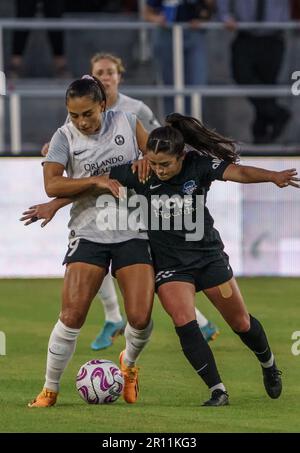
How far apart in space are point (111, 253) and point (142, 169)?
57 centimetres

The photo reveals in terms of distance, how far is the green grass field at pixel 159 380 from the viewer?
7320 mm

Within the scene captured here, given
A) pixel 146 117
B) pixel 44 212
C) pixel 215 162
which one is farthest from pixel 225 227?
pixel 44 212

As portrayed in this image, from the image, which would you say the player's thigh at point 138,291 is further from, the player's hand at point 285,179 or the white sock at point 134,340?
the player's hand at point 285,179

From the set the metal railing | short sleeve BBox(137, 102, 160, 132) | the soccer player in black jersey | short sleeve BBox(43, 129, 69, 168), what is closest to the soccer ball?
the soccer player in black jersey

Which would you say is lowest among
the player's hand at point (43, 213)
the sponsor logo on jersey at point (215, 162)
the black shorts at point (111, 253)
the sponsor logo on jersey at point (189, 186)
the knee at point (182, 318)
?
the knee at point (182, 318)

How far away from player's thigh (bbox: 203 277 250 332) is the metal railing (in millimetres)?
8721

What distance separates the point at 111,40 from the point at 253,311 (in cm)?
709

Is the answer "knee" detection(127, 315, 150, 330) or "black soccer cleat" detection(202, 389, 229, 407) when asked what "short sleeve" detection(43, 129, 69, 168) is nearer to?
"knee" detection(127, 315, 150, 330)

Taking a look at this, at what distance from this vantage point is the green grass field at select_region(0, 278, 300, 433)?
24.0 feet

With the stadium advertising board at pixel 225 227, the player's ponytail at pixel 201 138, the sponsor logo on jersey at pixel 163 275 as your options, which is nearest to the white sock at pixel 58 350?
the sponsor logo on jersey at pixel 163 275

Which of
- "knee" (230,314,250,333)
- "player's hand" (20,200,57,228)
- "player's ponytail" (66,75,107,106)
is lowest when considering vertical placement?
"knee" (230,314,250,333)

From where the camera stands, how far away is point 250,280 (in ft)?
49.2

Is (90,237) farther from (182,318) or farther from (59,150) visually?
(182,318)
